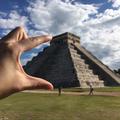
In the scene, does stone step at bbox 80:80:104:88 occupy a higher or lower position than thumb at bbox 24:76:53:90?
higher

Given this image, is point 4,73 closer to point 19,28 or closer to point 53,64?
point 19,28

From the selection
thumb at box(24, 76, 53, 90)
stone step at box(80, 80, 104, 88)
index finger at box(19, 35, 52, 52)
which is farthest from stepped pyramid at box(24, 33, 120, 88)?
thumb at box(24, 76, 53, 90)

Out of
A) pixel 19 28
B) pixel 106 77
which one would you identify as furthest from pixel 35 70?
pixel 19 28

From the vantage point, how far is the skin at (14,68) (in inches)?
79.0

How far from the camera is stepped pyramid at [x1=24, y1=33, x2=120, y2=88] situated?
249 ft

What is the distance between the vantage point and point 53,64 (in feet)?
273

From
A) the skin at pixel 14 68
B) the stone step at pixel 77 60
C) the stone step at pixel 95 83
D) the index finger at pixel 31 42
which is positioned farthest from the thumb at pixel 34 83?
the stone step at pixel 77 60

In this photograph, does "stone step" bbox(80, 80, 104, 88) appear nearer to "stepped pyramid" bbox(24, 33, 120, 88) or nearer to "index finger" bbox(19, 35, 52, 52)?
"stepped pyramid" bbox(24, 33, 120, 88)

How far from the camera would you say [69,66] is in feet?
258

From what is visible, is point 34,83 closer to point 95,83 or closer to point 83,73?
point 95,83

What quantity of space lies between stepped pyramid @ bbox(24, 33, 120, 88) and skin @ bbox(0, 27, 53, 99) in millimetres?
70433

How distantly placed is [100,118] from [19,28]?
23.1 m

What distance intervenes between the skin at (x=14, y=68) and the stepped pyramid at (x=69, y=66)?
7043cm

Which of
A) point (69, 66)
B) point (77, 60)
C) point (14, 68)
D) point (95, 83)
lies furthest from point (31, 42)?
point (77, 60)
